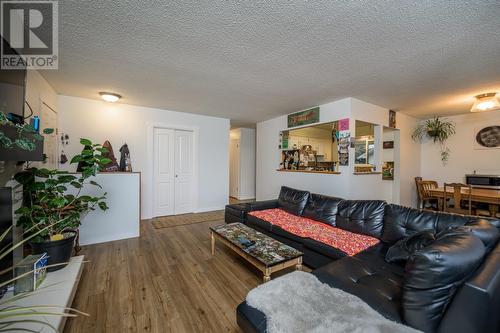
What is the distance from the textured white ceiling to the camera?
165 centimetres

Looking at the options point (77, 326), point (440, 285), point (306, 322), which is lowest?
point (77, 326)

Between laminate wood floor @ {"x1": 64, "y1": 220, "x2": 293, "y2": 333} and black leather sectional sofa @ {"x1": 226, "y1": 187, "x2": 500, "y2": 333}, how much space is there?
0.70 m

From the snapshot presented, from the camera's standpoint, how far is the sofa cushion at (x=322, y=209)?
2.99 metres

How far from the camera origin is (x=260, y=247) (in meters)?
2.27

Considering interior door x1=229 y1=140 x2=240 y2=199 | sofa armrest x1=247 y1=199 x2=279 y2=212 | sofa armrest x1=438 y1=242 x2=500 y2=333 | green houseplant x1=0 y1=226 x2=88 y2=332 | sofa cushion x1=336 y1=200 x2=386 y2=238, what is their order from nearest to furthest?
green houseplant x1=0 y1=226 x2=88 y2=332 < sofa armrest x1=438 y1=242 x2=500 y2=333 < sofa cushion x1=336 y1=200 x2=386 y2=238 < sofa armrest x1=247 y1=199 x2=279 y2=212 < interior door x1=229 y1=140 x2=240 y2=199

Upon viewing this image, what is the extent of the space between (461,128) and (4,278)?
26.5 feet

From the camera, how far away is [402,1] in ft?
5.08

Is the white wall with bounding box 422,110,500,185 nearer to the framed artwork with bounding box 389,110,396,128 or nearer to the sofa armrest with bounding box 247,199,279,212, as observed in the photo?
the framed artwork with bounding box 389,110,396,128

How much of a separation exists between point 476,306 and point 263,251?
1.55 meters

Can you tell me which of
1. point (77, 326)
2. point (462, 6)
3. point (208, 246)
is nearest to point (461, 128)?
point (462, 6)

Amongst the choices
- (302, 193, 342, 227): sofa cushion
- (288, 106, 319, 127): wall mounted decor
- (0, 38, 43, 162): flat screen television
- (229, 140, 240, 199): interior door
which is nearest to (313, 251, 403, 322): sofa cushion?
(302, 193, 342, 227): sofa cushion

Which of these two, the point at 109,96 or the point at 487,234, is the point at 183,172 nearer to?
the point at 109,96

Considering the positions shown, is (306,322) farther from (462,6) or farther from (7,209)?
(462,6)

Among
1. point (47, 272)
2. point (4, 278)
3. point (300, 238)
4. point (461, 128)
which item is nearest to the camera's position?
point (4, 278)
